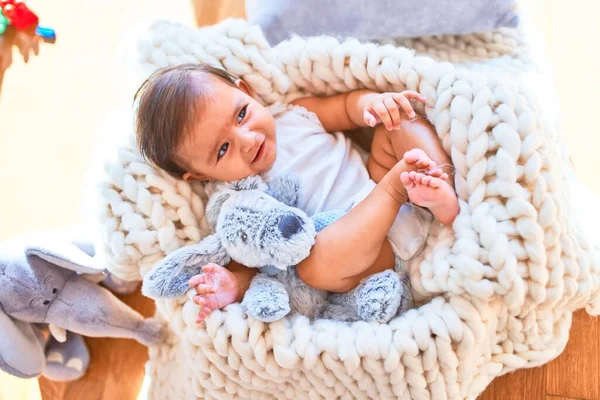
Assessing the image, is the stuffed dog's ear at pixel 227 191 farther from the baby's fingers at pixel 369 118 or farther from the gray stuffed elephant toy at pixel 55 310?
the gray stuffed elephant toy at pixel 55 310

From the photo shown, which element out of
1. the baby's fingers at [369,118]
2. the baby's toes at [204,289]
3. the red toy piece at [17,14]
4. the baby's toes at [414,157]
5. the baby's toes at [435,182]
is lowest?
the baby's toes at [204,289]

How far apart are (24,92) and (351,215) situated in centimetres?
94

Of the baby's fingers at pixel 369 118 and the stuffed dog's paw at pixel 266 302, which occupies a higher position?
the baby's fingers at pixel 369 118

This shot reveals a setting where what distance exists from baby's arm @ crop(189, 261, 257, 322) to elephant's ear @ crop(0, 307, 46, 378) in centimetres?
38

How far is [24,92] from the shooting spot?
1370 mm

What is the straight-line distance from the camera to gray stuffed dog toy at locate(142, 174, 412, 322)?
804mm

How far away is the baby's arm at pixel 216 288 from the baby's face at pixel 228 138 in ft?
0.50

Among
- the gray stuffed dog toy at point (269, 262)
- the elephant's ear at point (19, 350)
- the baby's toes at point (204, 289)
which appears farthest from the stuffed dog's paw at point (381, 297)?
the elephant's ear at point (19, 350)

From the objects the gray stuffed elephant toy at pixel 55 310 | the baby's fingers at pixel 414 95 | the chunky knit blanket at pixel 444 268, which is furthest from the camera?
the gray stuffed elephant toy at pixel 55 310

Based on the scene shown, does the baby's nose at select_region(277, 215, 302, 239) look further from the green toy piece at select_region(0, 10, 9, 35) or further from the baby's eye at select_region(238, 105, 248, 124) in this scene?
the green toy piece at select_region(0, 10, 9, 35)

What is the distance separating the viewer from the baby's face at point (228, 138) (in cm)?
84

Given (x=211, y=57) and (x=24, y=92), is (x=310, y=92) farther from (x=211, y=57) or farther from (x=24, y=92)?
(x=24, y=92)

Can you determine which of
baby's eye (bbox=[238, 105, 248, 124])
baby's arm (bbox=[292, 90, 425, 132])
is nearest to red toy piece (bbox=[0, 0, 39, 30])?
baby's eye (bbox=[238, 105, 248, 124])

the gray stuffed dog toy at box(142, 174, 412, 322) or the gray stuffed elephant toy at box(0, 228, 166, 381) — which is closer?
the gray stuffed dog toy at box(142, 174, 412, 322)
